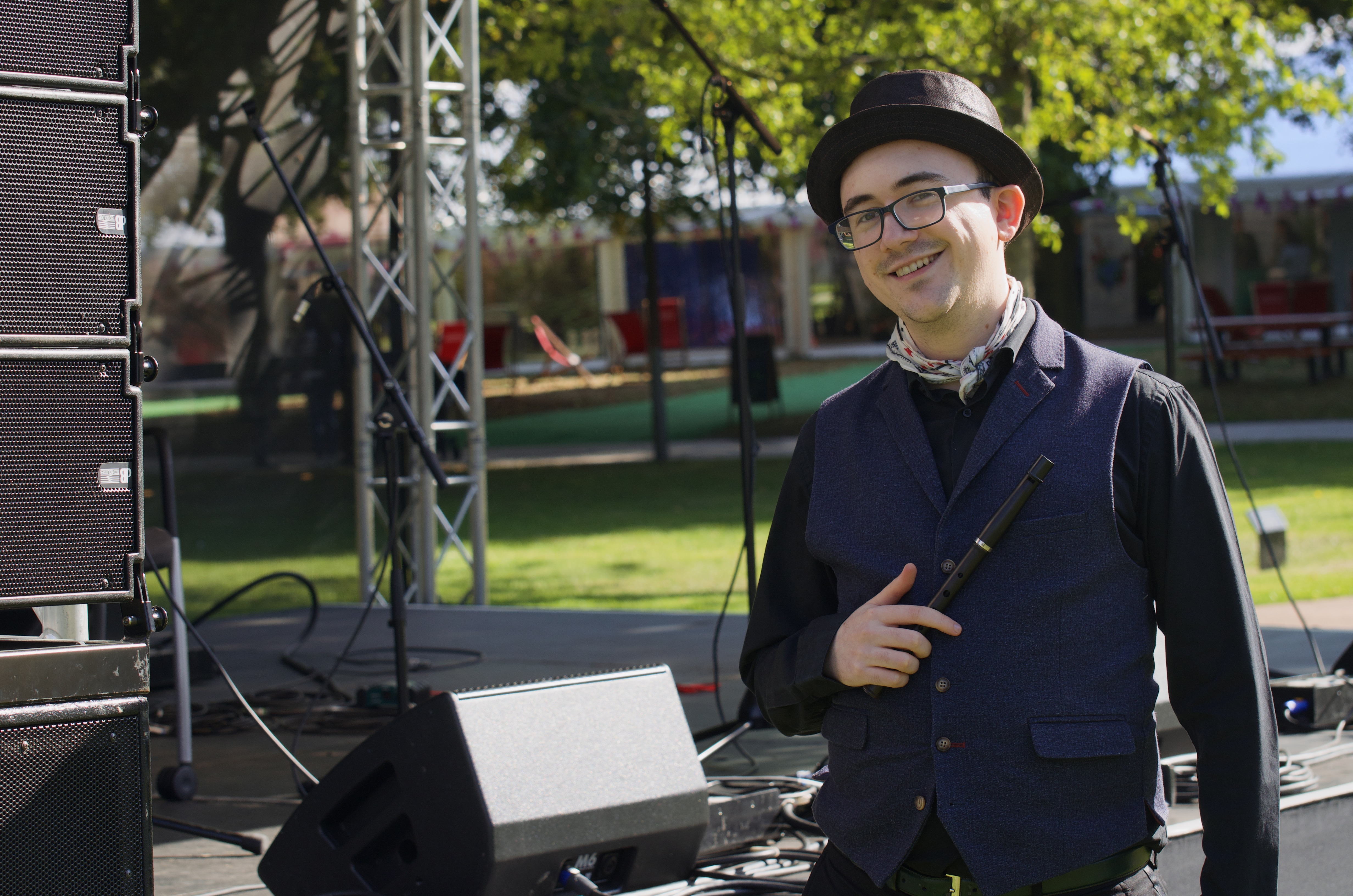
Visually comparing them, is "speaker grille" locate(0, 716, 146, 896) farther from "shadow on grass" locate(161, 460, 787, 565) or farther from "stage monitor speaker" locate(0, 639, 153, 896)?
"shadow on grass" locate(161, 460, 787, 565)

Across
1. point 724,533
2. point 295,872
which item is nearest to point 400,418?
point 295,872

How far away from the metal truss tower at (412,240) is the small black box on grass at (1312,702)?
14.2ft

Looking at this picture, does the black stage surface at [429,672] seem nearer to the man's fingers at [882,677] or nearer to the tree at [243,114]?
the tree at [243,114]

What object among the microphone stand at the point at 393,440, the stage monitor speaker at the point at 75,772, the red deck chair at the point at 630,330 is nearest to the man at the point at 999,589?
the stage monitor speaker at the point at 75,772

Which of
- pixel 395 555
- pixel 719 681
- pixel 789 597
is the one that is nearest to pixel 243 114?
pixel 395 555

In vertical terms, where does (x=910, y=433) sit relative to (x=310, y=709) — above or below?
above

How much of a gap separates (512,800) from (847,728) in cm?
97

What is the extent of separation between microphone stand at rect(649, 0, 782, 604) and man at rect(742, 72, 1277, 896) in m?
2.13

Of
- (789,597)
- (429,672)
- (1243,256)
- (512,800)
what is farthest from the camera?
(1243,256)

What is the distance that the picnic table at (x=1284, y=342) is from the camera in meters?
16.8

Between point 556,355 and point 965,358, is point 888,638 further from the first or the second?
point 556,355

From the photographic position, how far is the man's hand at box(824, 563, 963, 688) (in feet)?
5.19

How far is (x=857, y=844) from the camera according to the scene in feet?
5.59

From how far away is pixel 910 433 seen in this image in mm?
1730
